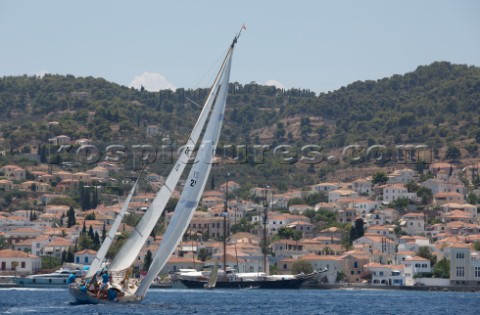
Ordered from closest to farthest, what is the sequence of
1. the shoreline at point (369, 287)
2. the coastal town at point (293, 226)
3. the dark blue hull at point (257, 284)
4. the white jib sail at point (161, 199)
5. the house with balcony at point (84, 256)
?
the white jib sail at point (161, 199)
the shoreline at point (369, 287)
the dark blue hull at point (257, 284)
the house with balcony at point (84, 256)
the coastal town at point (293, 226)

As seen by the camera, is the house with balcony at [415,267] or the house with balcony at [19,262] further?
the house with balcony at [19,262]

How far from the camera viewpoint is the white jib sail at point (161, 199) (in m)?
46.6

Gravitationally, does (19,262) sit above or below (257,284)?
above

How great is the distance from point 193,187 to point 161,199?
4.08ft

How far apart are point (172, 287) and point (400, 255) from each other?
78.4 feet

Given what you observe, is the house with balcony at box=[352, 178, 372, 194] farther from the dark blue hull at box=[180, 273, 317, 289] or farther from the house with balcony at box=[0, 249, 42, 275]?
the dark blue hull at box=[180, 273, 317, 289]

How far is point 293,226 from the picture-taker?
130 m

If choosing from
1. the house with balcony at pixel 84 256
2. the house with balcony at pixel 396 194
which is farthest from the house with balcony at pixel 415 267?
the house with balcony at pixel 396 194

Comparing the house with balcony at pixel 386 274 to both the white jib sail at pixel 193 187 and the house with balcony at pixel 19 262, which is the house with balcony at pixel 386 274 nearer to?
the house with balcony at pixel 19 262

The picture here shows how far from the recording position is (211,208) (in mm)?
148375

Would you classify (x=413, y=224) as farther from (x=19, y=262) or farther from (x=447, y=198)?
(x=19, y=262)

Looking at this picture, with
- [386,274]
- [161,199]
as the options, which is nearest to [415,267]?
[386,274]

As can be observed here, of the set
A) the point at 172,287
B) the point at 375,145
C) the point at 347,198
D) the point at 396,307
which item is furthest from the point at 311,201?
the point at 396,307

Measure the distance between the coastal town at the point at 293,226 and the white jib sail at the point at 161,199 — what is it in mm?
37358
